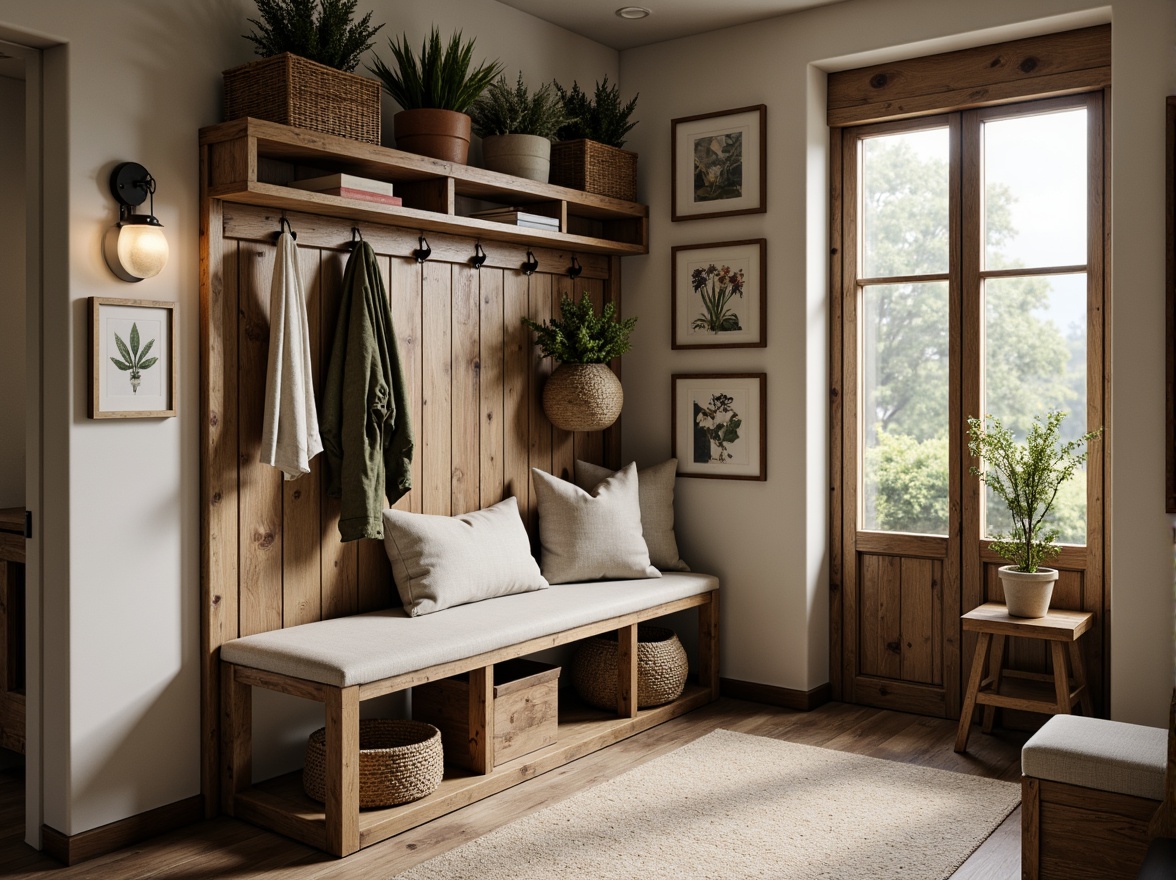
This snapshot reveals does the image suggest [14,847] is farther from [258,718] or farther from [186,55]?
[186,55]

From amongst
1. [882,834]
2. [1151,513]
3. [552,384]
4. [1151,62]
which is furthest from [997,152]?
[882,834]

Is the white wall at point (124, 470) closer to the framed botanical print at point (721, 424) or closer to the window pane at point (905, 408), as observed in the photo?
the framed botanical print at point (721, 424)

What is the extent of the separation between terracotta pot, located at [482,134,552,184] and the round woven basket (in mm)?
1791

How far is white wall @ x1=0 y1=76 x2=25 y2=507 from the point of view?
3846 mm

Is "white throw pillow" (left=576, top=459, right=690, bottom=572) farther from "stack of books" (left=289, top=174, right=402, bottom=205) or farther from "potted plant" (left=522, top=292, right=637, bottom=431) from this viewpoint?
"stack of books" (left=289, top=174, right=402, bottom=205)

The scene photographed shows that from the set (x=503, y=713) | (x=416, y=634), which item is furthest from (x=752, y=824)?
(x=416, y=634)

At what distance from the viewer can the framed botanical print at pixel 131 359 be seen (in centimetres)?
282

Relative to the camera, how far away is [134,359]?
2.91 m

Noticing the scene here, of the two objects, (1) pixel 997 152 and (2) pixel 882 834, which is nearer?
(2) pixel 882 834

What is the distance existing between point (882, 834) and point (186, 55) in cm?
298

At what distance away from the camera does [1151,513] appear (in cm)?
342

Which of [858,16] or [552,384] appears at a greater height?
[858,16]

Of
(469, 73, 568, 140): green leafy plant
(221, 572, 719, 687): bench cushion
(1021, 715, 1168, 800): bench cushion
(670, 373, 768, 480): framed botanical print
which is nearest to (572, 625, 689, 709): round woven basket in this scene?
(221, 572, 719, 687): bench cushion

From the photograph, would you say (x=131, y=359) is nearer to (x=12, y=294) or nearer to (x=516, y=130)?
(x=12, y=294)
